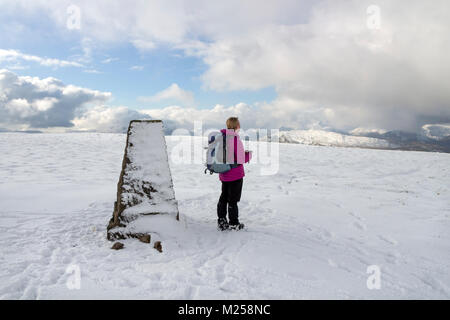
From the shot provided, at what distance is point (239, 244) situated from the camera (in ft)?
15.3

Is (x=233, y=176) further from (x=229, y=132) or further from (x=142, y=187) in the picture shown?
(x=142, y=187)

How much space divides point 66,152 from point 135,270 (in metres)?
16.1

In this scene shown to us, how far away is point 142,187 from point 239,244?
2189 millimetres

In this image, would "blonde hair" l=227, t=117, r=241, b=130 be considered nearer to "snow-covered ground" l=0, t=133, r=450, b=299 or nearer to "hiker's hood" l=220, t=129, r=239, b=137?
"hiker's hood" l=220, t=129, r=239, b=137

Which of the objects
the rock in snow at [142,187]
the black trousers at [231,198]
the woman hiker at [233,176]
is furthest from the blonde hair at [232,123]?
the rock in snow at [142,187]

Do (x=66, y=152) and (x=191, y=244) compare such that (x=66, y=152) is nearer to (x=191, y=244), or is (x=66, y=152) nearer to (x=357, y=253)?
(x=191, y=244)

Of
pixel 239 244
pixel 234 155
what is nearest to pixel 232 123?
pixel 234 155

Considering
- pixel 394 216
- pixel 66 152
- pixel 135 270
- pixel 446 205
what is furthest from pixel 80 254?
pixel 66 152

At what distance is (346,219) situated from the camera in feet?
22.3

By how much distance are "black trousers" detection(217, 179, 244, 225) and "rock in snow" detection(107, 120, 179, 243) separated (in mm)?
957

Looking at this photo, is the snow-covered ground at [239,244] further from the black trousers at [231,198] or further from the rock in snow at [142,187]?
the black trousers at [231,198]


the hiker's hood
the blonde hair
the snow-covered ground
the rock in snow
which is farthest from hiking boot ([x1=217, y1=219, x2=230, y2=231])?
the blonde hair

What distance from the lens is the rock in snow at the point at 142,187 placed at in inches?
191

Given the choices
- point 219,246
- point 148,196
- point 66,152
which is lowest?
point 219,246
